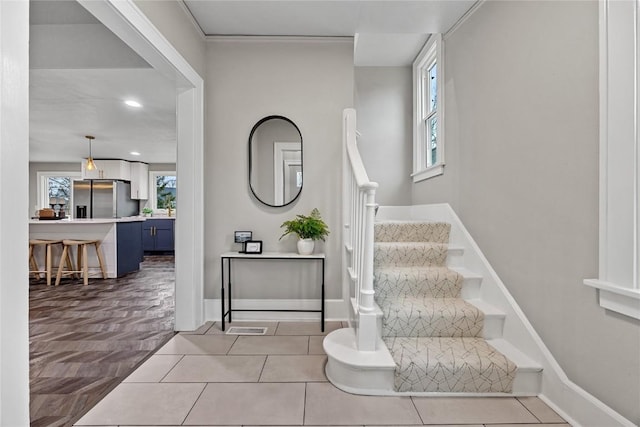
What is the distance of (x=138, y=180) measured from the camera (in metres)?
8.30

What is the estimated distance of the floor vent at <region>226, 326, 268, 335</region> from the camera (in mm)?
2625

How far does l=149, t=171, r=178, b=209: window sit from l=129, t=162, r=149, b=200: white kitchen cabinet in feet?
0.82

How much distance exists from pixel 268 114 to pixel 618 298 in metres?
2.64

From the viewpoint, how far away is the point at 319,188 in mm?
2947

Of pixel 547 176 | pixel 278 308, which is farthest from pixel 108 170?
pixel 547 176

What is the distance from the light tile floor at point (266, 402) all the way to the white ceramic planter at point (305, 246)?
34.2 inches

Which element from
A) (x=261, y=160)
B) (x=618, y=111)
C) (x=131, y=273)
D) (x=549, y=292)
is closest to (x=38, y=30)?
(x=261, y=160)

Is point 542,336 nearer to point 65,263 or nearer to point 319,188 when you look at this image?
point 319,188

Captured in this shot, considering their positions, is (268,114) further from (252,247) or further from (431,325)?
(431,325)

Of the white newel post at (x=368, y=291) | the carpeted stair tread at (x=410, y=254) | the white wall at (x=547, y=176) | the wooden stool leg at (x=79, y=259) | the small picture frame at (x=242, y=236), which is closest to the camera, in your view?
the white wall at (x=547, y=176)

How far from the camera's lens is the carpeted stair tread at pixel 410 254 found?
251 cm

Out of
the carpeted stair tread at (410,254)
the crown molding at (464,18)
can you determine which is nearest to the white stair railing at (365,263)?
the carpeted stair tread at (410,254)

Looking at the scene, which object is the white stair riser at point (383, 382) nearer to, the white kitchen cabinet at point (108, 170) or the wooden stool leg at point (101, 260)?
the wooden stool leg at point (101, 260)

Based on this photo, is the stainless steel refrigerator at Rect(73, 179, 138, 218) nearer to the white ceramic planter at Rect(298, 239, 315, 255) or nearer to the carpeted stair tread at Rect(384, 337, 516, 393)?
the white ceramic planter at Rect(298, 239, 315, 255)
